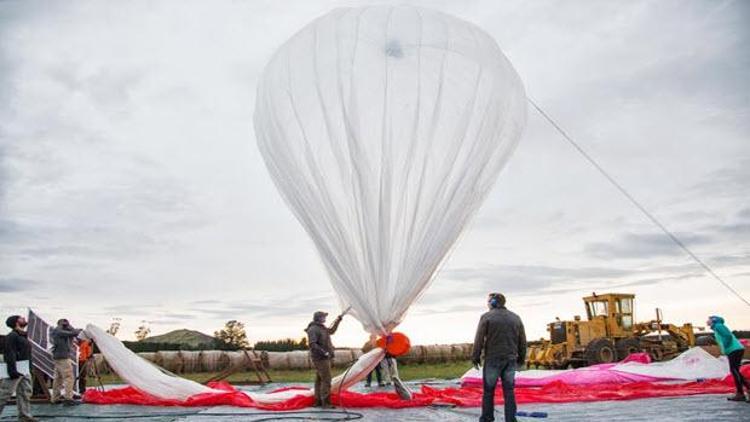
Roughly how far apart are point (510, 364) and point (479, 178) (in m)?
2.61

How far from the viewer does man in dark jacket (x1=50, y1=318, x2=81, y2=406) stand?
1173cm

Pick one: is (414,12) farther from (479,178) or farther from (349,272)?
(349,272)

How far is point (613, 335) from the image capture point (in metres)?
18.7

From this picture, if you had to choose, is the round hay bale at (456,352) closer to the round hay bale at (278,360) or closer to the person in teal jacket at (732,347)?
the round hay bale at (278,360)

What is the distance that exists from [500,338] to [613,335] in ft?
41.6

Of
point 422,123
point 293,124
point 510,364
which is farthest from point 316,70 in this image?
point 510,364

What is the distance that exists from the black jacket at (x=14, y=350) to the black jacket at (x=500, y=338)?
584cm

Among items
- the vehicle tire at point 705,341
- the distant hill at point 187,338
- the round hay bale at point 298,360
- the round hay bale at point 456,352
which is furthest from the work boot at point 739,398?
the distant hill at point 187,338

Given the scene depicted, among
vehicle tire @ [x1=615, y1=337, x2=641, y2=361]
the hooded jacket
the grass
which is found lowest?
the grass

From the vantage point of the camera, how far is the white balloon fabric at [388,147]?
28.4 feet

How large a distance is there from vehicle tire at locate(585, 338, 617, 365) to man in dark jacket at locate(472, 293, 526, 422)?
10.6m

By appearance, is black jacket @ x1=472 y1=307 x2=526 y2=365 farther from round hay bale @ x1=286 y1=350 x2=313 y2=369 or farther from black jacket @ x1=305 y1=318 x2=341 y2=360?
round hay bale @ x1=286 y1=350 x2=313 y2=369

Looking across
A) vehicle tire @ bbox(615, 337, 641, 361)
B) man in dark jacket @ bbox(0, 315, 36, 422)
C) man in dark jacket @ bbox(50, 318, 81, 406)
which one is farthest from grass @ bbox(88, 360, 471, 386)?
man in dark jacket @ bbox(0, 315, 36, 422)

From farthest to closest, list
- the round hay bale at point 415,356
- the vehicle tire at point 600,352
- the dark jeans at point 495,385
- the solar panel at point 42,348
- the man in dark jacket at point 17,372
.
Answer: the round hay bale at point 415,356, the vehicle tire at point 600,352, the solar panel at point 42,348, the man in dark jacket at point 17,372, the dark jeans at point 495,385
